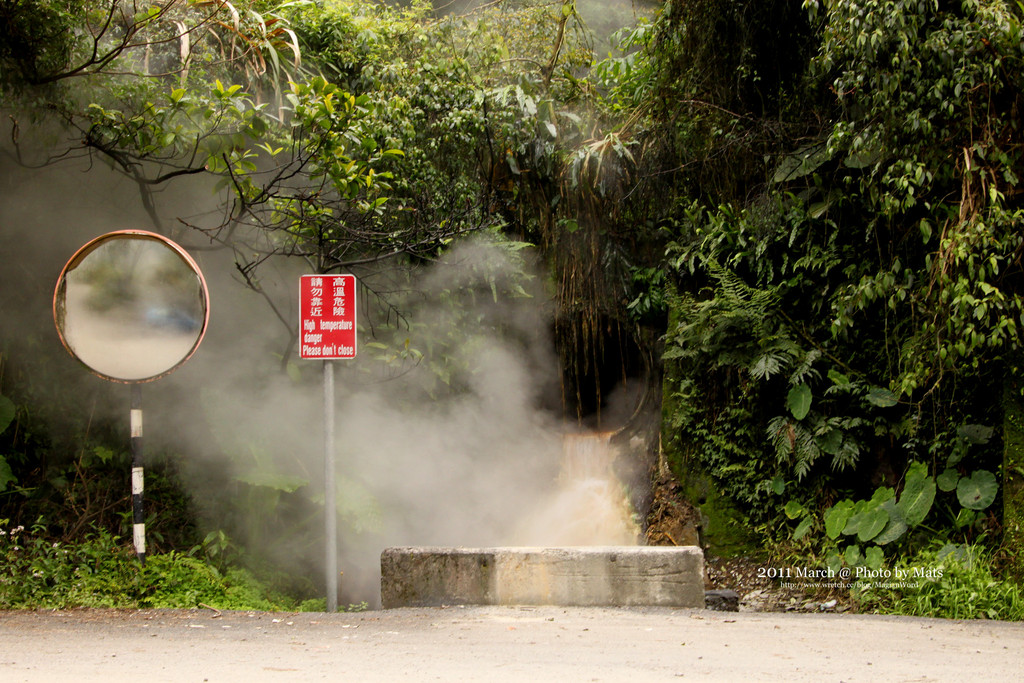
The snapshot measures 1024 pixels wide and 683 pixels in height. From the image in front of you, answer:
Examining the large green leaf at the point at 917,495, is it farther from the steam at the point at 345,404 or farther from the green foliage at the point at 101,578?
the green foliage at the point at 101,578

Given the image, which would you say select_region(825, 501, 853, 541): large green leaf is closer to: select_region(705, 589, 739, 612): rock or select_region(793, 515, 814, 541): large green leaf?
select_region(793, 515, 814, 541): large green leaf

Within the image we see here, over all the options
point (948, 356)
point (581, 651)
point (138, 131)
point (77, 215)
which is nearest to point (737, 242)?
point (948, 356)

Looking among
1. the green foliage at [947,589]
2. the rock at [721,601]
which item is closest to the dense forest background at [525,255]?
the green foliage at [947,589]

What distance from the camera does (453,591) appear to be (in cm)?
588

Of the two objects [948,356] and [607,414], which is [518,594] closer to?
[948,356]

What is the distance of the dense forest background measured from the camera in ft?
21.1

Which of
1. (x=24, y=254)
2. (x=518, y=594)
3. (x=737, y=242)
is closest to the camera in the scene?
(x=518, y=594)

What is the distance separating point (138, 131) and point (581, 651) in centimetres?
568

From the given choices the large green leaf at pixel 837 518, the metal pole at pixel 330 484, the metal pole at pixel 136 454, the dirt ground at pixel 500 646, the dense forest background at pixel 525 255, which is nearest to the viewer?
the dirt ground at pixel 500 646

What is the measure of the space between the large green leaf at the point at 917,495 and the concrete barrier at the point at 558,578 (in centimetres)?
243


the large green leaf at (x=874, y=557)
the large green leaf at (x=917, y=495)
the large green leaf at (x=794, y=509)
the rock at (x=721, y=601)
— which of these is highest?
the large green leaf at (x=917, y=495)

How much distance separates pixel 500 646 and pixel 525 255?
235 inches

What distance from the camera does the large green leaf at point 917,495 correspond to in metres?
6.98

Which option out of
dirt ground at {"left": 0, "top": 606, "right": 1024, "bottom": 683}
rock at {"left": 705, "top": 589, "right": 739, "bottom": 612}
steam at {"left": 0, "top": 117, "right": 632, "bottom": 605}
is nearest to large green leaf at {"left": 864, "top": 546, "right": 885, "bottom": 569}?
dirt ground at {"left": 0, "top": 606, "right": 1024, "bottom": 683}
